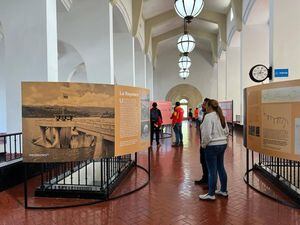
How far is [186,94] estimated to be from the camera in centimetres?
2770

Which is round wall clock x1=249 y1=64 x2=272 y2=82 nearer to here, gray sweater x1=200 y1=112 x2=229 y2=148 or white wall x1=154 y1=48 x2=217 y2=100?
gray sweater x1=200 y1=112 x2=229 y2=148

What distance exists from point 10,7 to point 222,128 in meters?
A: 4.37

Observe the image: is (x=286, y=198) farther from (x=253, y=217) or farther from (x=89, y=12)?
(x=89, y=12)

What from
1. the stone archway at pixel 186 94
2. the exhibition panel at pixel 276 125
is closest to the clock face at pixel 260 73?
the exhibition panel at pixel 276 125

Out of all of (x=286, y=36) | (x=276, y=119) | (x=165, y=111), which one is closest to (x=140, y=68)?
(x=165, y=111)

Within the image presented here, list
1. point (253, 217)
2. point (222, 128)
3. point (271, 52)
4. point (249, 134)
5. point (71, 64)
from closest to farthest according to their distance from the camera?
point (253, 217)
point (222, 128)
point (249, 134)
point (271, 52)
point (71, 64)

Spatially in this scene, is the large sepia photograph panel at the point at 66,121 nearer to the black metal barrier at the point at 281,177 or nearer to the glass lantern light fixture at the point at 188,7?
the glass lantern light fixture at the point at 188,7

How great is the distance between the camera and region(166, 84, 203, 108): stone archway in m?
27.5

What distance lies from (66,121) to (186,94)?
958 inches

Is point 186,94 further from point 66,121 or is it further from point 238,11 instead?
point 66,121

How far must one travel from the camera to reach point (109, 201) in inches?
169

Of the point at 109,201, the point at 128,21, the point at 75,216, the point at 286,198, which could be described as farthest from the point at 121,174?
the point at 128,21

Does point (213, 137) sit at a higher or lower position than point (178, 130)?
higher

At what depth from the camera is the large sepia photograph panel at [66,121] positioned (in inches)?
150
